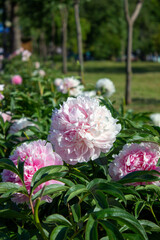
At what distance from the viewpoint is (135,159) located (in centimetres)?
109

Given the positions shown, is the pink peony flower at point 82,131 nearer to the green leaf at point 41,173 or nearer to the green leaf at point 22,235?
the green leaf at point 41,173

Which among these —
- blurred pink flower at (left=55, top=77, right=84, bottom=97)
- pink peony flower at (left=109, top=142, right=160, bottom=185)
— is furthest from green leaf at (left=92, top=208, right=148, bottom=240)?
blurred pink flower at (left=55, top=77, right=84, bottom=97)

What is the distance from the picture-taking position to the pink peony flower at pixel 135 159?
108cm

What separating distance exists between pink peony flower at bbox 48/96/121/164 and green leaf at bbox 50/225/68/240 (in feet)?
Result: 0.85

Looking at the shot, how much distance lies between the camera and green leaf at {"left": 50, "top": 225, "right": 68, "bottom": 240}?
793mm

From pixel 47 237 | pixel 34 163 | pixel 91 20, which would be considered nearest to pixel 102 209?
pixel 47 237

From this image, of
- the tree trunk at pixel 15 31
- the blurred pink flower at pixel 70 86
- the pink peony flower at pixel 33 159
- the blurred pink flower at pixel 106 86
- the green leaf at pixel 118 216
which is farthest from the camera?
the tree trunk at pixel 15 31

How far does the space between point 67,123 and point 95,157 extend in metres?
0.15

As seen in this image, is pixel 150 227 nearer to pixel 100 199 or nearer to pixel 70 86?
pixel 100 199

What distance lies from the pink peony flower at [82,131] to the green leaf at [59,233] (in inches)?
10.2

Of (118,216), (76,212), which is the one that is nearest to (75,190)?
(76,212)

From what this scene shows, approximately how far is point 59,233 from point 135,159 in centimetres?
41

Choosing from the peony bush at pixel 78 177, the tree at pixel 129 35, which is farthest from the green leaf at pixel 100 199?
the tree at pixel 129 35

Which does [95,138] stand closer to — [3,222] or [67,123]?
[67,123]
